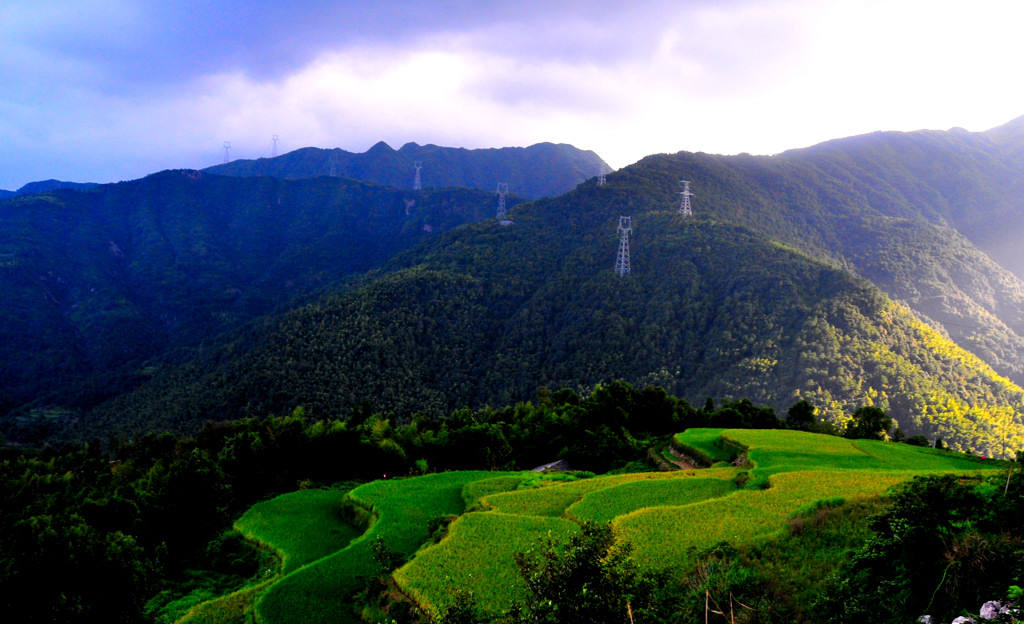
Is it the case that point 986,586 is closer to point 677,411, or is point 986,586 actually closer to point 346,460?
point 346,460

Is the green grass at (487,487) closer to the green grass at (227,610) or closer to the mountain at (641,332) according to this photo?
the green grass at (227,610)

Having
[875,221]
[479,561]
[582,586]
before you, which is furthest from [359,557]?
[875,221]

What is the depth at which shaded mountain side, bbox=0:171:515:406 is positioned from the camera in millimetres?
109750

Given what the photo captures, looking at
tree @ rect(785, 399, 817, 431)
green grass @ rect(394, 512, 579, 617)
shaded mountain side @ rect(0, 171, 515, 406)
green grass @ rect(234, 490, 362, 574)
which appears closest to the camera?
green grass @ rect(394, 512, 579, 617)

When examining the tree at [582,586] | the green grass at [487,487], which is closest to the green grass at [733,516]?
the tree at [582,586]

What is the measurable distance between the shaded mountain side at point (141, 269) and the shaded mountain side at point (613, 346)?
126 ft

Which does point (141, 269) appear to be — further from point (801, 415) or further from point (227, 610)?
point (801, 415)

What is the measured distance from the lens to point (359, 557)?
708 inches

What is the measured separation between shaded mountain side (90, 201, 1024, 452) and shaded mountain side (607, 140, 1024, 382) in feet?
87.9

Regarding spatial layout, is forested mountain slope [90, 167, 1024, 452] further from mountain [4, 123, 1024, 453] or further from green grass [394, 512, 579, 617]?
green grass [394, 512, 579, 617]

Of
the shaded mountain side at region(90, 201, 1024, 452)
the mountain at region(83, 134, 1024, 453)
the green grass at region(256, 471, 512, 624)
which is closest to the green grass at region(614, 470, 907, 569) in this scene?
the green grass at region(256, 471, 512, 624)

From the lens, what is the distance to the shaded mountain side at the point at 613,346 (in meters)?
58.2

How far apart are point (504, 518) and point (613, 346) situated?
5935 cm

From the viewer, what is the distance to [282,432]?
104 ft
